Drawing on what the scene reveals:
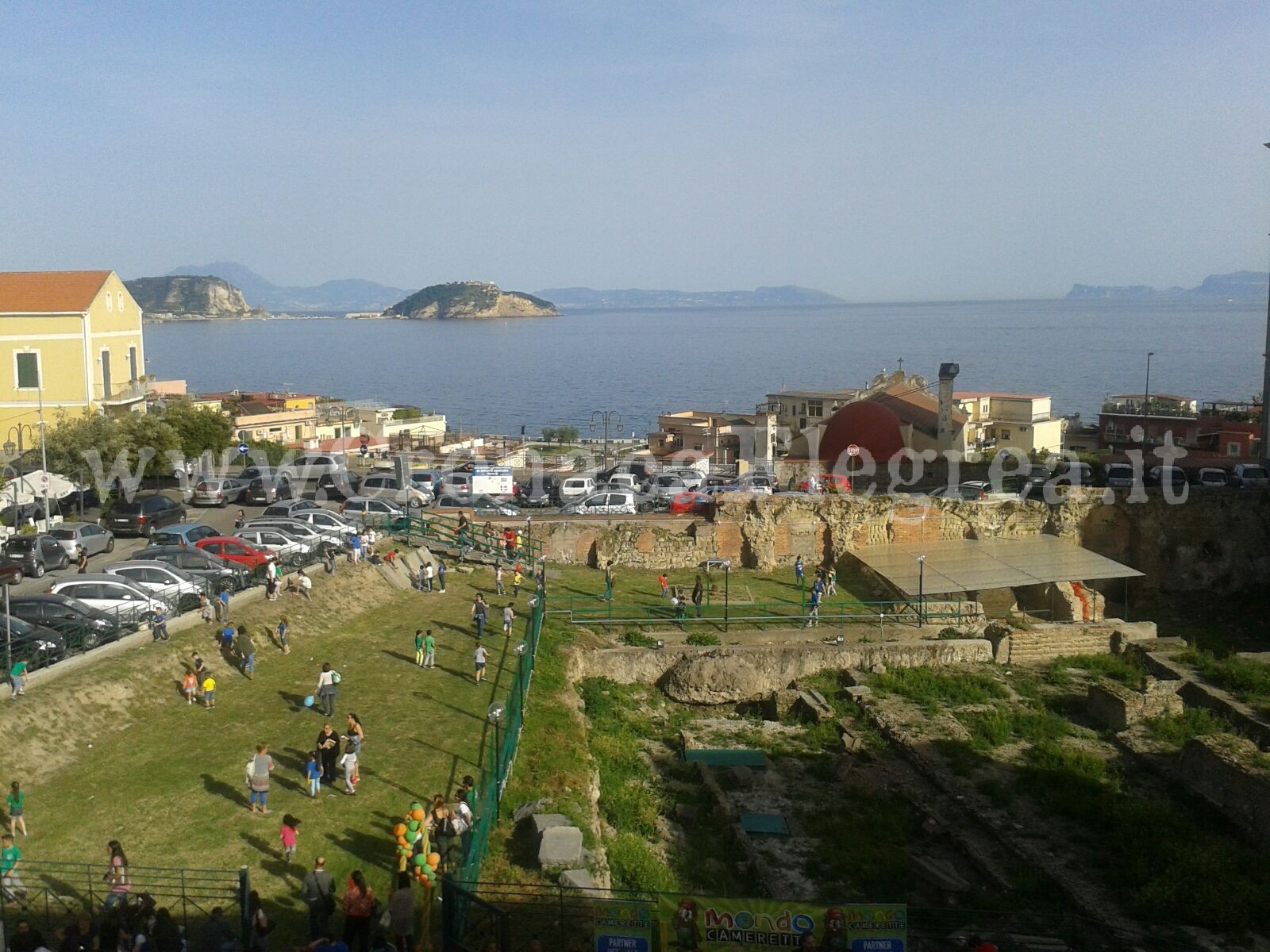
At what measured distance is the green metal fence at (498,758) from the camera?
41.6 ft

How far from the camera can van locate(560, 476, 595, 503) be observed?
36.8 m

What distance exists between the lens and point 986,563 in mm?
29734

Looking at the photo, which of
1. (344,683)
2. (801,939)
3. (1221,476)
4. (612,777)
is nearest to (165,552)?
(344,683)

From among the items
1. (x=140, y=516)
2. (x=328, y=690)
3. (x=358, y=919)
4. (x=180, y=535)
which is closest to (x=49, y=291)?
(x=140, y=516)

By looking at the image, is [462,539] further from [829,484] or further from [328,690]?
[829,484]

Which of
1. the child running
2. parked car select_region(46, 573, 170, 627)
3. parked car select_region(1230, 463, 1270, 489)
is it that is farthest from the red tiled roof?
parked car select_region(1230, 463, 1270, 489)

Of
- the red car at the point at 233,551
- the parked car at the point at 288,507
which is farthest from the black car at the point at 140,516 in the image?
the red car at the point at 233,551

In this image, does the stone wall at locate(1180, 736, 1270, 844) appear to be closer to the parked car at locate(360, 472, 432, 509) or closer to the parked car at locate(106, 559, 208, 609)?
the parked car at locate(106, 559, 208, 609)

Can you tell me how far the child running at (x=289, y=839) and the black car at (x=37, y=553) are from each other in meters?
14.3

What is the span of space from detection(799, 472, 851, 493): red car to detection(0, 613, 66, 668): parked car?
75.7ft

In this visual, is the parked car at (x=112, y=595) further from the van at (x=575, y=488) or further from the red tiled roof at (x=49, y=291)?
the red tiled roof at (x=49, y=291)

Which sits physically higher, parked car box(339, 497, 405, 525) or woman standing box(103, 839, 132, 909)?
parked car box(339, 497, 405, 525)

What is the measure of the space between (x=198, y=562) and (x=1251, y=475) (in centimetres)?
3674

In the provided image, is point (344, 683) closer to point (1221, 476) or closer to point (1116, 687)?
point (1116, 687)
